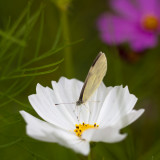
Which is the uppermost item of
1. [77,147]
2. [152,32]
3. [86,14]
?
[86,14]

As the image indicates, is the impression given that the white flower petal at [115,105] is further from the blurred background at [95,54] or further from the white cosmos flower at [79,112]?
the blurred background at [95,54]

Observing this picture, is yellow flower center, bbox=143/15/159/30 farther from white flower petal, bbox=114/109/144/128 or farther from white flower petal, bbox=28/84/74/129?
white flower petal, bbox=114/109/144/128

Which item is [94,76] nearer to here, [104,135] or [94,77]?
[94,77]

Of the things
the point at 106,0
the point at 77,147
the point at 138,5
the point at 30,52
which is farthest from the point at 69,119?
the point at 106,0

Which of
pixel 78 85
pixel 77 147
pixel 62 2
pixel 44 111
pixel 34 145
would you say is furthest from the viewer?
pixel 34 145

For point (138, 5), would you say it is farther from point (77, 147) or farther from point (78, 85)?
point (77, 147)

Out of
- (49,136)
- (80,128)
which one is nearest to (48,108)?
(80,128)

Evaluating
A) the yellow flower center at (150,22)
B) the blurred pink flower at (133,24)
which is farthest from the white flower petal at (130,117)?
the yellow flower center at (150,22)
